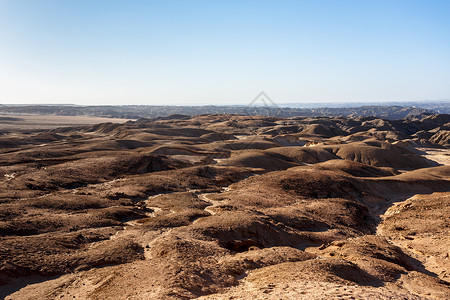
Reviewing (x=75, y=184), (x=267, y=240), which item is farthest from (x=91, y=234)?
(x=75, y=184)

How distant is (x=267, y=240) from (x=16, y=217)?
13.0 m

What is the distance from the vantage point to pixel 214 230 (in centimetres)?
1697

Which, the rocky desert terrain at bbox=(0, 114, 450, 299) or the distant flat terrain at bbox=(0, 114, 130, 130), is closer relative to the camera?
the rocky desert terrain at bbox=(0, 114, 450, 299)

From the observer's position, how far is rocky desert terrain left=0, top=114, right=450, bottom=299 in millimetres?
11422

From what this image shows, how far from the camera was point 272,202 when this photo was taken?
82.4ft

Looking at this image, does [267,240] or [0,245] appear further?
[267,240]

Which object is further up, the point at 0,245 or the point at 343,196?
the point at 0,245

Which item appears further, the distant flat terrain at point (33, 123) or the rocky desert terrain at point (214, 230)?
the distant flat terrain at point (33, 123)

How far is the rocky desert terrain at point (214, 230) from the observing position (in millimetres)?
11422

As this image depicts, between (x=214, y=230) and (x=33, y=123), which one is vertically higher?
(x=33, y=123)

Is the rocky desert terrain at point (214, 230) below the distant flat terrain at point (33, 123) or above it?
below

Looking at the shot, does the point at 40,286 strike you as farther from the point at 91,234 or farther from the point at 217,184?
the point at 217,184

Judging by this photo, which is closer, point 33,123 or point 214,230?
point 214,230

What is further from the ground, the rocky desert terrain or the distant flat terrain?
the distant flat terrain
